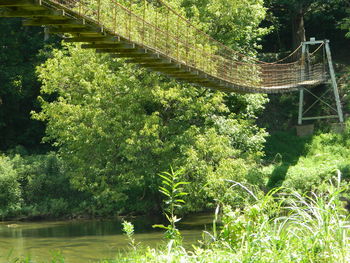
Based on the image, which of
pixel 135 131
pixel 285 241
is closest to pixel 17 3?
pixel 285 241

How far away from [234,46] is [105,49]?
8.98 m

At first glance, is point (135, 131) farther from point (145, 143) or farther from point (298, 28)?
point (298, 28)

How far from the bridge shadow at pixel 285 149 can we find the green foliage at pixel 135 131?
122 inches

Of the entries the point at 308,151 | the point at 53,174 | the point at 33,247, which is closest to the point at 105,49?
the point at 33,247

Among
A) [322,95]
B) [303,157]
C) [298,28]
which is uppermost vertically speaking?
[298,28]

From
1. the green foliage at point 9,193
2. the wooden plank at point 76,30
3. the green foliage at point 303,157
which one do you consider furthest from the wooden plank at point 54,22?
the green foliage at point 9,193

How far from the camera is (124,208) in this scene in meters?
18.8

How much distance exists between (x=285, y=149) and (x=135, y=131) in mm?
7452

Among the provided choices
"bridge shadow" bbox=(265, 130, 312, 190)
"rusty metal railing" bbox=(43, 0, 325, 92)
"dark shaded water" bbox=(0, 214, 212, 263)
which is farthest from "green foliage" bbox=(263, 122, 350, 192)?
"dark shaded water" bbox=(0, 214, 212, 263)

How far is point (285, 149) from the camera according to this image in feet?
74.8

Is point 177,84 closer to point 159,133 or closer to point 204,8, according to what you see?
point 159,133

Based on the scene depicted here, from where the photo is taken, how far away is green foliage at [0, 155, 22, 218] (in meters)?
19.4

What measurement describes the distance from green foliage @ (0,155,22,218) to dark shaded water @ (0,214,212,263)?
661mm

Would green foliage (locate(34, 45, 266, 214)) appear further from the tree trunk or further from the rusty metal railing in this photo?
the tree trunk
